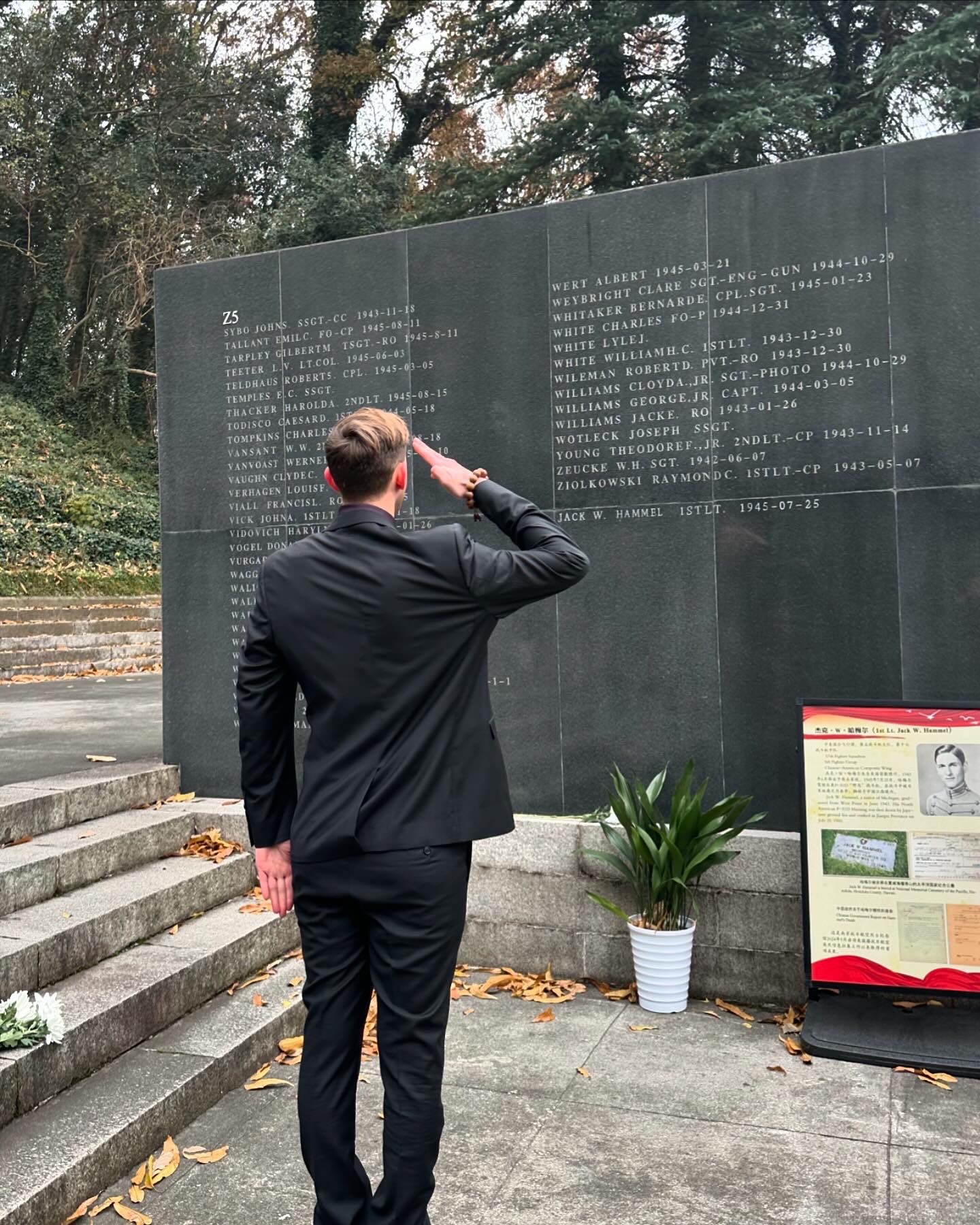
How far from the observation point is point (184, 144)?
22.9 meters

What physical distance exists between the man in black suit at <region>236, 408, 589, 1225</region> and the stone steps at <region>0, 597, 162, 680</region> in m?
11.0

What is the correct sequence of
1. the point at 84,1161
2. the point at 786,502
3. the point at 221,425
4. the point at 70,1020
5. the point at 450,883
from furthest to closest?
the point at 221,425
the point at 786,502
the point at 70,1020
the point at 84,1161
the point at 450,883

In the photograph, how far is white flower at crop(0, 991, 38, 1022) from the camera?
329cm

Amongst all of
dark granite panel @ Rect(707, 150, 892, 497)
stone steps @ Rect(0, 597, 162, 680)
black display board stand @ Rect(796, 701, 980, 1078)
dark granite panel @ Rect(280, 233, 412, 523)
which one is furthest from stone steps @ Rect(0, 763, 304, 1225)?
stone steps @ Rect(0, 597, 162, 680)

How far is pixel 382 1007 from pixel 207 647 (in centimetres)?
397

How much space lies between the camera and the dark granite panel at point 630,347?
506cm

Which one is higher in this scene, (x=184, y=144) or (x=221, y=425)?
(x=184, y=144)

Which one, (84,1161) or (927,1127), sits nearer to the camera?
(84,1161)

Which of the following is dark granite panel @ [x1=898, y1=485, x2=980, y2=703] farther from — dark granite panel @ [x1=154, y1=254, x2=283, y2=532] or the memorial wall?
dark granite panel @ [x1=154, y1=254, x2=283, y2=532]

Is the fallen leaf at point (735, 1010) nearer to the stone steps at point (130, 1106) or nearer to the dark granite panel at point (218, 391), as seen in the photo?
the stone steps at point (130, 1106)

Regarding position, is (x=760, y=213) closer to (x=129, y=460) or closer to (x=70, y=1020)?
(x=70, y=1020)

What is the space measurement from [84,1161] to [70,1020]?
0.58 meters

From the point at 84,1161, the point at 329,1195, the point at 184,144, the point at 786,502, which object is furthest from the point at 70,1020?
the point at 184,144

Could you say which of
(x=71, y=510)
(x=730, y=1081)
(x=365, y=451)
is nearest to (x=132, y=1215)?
(x=730, y=1081)
